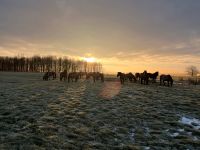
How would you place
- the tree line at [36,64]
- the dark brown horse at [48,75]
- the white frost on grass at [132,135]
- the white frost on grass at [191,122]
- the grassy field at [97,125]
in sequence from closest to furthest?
the grassy field at [97,125] < the white frost on grass at [132,135] < the white frost on grass at [191,122] < the dark brown horse at [48,75] < the tree line at [36,64]

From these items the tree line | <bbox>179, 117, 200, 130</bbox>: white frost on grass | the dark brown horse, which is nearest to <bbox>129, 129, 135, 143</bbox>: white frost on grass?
<bbox>179, 117, 200, 130</bbox>: white frost on grass

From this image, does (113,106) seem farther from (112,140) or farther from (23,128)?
(23,128)

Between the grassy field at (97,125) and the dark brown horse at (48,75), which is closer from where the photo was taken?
the grassy field at (97,125)

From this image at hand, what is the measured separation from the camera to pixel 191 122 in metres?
13.4

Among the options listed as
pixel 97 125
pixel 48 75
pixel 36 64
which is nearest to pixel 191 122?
pixel 97 125

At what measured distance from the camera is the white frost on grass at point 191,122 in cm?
1274


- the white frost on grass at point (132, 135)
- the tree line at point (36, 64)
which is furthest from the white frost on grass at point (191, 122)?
the tree line at point (36, 64)

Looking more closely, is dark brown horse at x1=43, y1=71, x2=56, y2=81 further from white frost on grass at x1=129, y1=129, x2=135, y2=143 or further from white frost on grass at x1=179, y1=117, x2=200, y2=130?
white frost on grass at x1=129, y1=129, x2=135, y2=143

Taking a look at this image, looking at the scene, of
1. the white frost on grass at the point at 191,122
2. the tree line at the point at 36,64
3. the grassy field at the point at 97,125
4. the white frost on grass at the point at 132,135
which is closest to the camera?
the grassy field at the point at 97,125

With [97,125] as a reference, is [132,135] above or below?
below

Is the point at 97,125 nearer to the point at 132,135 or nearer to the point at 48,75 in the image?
the point at 132,135

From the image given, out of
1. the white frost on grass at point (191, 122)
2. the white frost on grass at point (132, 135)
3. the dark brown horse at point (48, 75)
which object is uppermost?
the dark brown horse at point (48, 75)

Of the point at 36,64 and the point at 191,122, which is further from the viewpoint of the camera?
the point at 36,64

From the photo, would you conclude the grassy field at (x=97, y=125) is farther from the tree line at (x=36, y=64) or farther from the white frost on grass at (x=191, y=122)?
the tree line at (x=36, y=64)
